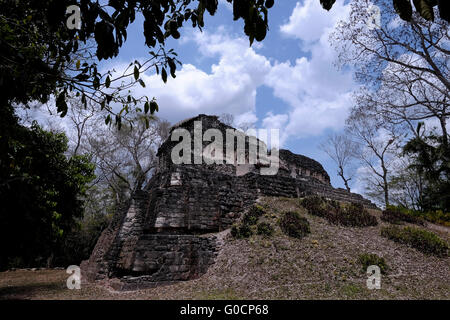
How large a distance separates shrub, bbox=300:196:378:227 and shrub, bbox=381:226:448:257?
0.84 meters

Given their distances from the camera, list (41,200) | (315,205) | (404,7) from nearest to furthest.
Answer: (404,7), (41,200), (315,205)

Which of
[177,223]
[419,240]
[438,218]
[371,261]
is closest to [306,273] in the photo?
[371,261]

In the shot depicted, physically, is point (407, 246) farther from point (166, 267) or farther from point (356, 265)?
point (166, 267)

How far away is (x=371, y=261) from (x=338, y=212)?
3.28m

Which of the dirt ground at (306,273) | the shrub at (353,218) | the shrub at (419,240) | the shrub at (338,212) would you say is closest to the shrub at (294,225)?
the dirt ground at (306,273)

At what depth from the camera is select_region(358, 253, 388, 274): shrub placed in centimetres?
728

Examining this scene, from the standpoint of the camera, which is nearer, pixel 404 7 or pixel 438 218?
pixel 404 7

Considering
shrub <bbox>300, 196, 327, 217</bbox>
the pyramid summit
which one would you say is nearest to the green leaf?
the pyramid summit

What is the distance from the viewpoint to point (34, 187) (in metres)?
8.54

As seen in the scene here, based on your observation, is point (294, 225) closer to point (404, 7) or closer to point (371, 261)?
point (371, 261)

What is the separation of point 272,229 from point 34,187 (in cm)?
772

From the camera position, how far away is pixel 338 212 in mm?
10578

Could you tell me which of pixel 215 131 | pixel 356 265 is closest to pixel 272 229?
pixel 356 265

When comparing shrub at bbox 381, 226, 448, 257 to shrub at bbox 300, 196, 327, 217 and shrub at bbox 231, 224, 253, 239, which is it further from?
shrub at bbox 231, 224, 253, 239
